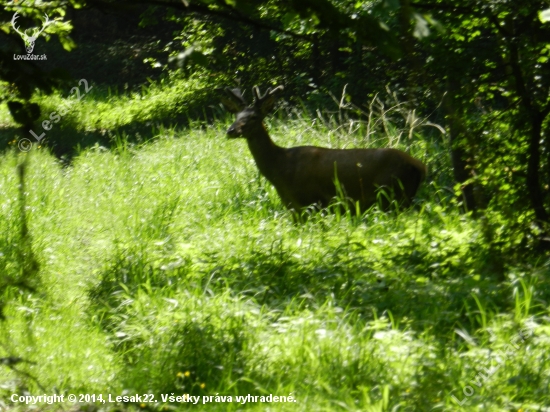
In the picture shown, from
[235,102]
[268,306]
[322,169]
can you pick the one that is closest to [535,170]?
[268,306]

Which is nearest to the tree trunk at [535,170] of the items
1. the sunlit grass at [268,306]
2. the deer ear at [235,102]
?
the sunlit grass at [268,306]

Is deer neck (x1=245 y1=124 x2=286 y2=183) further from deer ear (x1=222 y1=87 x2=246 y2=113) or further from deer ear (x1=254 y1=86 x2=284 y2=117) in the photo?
deer ear (x1=222 y1=87 x2=246 y2=113)

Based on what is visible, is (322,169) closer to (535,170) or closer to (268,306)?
(535,170)

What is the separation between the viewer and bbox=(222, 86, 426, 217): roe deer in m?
8.74

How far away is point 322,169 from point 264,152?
0.83m

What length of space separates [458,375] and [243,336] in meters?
1.42

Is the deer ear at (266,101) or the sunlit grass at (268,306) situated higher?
the deer ear at (266,101)

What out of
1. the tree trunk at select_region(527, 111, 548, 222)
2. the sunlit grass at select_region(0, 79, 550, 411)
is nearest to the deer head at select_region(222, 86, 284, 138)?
the sunlit grass at select_region(0, 79, 550, 411)

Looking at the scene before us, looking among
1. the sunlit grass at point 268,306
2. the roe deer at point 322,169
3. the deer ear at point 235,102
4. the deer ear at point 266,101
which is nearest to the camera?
the sunlit grass at point 268,306

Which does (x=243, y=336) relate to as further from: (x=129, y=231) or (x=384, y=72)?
(x=384, y=72)

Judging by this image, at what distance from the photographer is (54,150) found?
48.5 feet

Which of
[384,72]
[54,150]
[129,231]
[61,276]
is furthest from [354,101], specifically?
[61,276]

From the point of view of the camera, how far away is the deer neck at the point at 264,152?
372 inches

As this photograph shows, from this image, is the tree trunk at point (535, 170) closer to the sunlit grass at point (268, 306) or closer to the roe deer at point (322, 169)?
the sunlit grass at point (268, 306)
